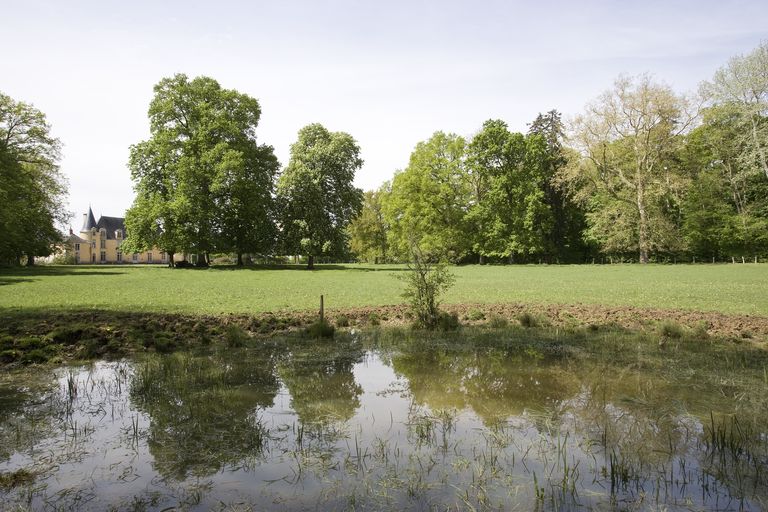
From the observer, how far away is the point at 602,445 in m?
4.72

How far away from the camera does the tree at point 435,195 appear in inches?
2189

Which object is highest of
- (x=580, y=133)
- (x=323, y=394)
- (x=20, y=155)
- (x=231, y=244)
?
(x=580, y=133)

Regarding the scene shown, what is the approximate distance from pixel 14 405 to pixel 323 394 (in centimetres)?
394

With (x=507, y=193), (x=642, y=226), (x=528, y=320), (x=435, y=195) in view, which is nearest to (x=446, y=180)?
(x=435, y=195)

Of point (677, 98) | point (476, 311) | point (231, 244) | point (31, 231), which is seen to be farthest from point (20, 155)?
point (677, 98)

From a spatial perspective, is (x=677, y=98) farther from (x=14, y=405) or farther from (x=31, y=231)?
(x=31, y=231)

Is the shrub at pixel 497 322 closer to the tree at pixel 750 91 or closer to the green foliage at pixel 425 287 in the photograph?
the green foliage at pixel 425 287

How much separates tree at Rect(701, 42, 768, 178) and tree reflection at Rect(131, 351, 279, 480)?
44.2 meters

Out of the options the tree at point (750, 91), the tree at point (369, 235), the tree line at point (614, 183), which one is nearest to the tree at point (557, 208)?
the tree line at point (614, 183)

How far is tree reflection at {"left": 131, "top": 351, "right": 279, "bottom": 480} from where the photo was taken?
177 inches

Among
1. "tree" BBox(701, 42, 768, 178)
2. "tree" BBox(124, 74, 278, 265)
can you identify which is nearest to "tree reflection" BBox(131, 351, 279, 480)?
"tree" BBox(124, 74, 278, 265)

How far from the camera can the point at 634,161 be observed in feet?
169

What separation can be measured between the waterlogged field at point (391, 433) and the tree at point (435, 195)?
46.4m

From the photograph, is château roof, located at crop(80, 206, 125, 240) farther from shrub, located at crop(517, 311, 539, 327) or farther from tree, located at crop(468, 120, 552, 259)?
shrub, located at crop(517, 311, 539, 327)
